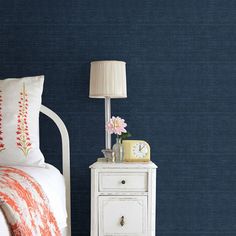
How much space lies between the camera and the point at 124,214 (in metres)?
2.59

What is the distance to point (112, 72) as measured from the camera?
274 cm

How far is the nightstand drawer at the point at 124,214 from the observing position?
8.50ft

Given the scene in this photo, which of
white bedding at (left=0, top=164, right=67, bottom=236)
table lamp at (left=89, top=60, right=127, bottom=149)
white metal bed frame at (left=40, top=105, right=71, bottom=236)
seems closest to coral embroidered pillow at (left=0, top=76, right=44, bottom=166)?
white bedding at (left=0, top=164, right=67, bottom=236)

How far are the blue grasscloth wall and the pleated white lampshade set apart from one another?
0.72 feet

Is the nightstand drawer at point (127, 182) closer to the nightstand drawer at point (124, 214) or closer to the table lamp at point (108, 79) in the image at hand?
the nightstand drawer at point (124, 214)

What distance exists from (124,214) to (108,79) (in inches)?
28.7

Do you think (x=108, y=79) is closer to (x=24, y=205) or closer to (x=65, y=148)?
(x=65, y=148)

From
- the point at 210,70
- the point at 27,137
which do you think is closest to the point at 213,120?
the point at 210,70

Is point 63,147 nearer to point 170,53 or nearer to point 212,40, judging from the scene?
point 170,53

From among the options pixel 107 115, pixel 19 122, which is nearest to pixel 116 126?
pixel 107 115

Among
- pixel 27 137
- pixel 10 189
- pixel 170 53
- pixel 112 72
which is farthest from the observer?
pixel 170 53

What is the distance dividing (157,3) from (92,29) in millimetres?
416

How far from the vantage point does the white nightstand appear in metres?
2.59

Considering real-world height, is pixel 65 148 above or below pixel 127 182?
above
